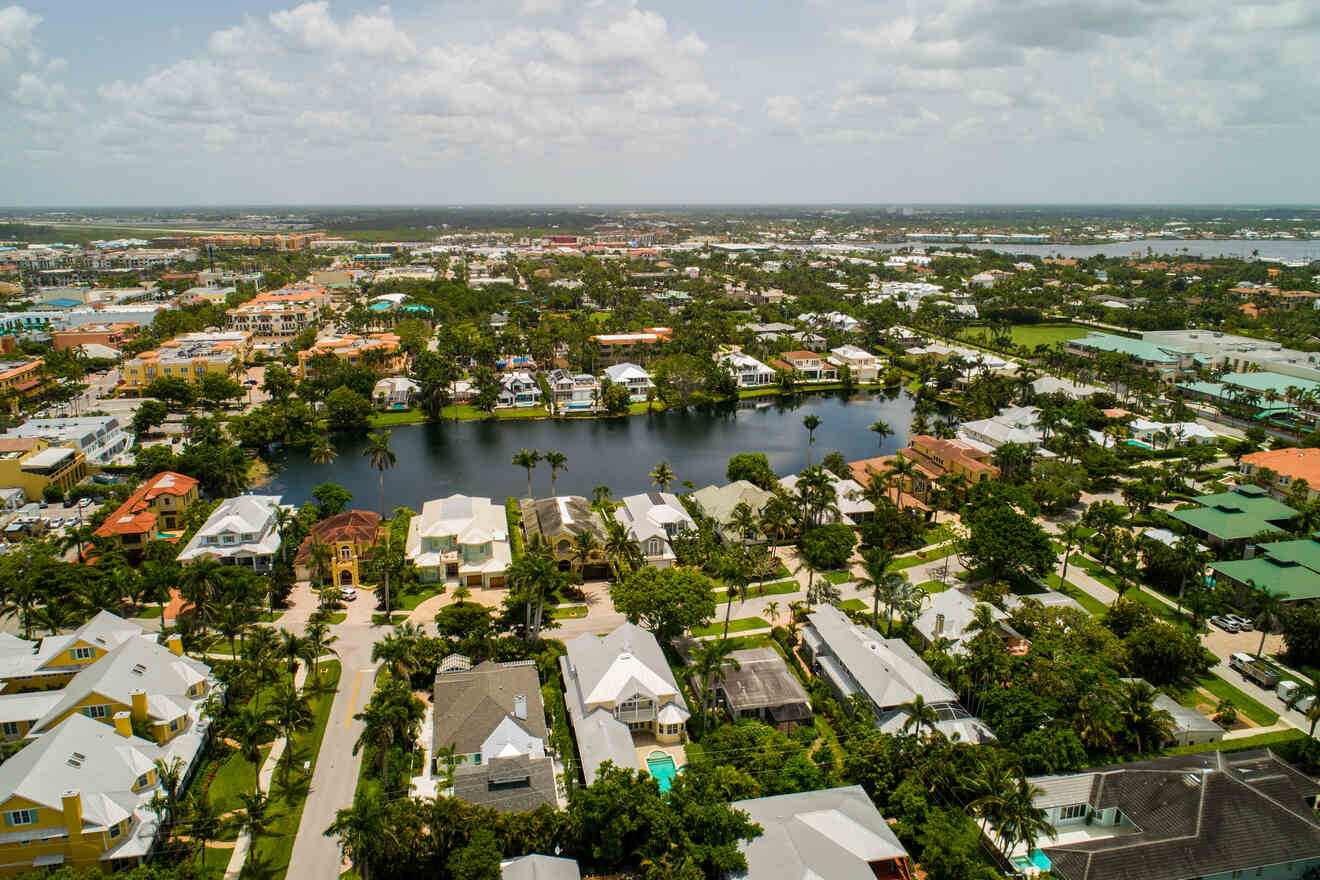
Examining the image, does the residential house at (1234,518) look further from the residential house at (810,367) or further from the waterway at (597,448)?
the residential house at (810,367)

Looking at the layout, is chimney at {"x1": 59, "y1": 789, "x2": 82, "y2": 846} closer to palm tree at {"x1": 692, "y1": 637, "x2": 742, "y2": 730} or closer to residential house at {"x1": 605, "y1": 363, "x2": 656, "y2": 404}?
palm tree at {"x1": 692, "y1": 637, "x2": 742, "y2": 730}

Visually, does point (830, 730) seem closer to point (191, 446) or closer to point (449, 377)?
point (191, 446)

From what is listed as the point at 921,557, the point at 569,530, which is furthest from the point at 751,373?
the point at 569,530

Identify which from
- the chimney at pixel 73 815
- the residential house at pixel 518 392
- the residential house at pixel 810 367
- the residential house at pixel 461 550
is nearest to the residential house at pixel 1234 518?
the residential house at pixel 461 550

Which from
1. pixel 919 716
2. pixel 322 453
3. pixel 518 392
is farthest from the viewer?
pixel 518 392

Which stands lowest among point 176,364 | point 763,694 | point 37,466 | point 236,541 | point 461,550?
point 763,694

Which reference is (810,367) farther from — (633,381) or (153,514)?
(153,514)
